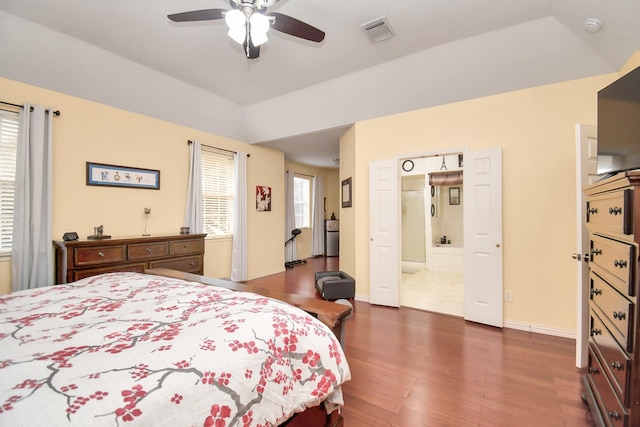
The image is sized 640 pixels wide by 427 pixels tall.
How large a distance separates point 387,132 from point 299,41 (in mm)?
1565

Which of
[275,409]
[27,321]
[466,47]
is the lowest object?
[275,409]

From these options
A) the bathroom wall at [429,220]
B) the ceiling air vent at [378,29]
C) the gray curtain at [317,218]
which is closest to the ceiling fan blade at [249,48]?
the ceiling air vent at [378,29]

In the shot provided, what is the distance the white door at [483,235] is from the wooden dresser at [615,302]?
4.23ft

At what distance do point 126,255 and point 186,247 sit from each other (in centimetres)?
70

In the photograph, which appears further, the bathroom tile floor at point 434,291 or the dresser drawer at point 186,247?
the bathroom tile floor at point 434,291

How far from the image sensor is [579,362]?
2025mm

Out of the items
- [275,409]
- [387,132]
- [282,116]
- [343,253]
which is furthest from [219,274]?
[275,409]

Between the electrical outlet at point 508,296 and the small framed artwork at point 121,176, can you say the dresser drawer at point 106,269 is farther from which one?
the electrical outlet at point 508,296

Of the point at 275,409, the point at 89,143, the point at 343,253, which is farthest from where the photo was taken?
the point at 343,253

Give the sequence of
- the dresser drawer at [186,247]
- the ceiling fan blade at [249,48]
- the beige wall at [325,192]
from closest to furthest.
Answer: the ceiling fan blade at [249,48]
the dresser drawer at [186,247]
the beige wall at [325,192]

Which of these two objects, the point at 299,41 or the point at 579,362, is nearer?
the point at 579,362

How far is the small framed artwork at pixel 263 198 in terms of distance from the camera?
5.11m

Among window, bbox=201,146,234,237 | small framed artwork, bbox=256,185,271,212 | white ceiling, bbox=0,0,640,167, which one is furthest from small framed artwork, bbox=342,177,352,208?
window, bbox=201,146,234,237

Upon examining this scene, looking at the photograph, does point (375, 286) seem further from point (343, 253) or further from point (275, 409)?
point (275, 409)
